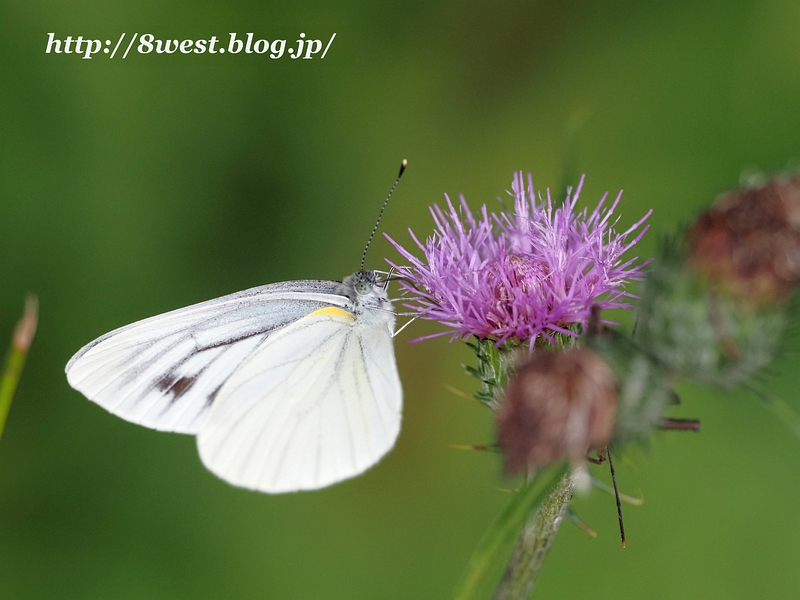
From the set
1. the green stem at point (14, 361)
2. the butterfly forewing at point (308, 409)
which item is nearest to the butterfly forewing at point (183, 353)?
the butterfly forewing at point (308, 409)

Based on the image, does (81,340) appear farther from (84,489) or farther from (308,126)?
(308,126)

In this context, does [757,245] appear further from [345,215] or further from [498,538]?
[345,215]

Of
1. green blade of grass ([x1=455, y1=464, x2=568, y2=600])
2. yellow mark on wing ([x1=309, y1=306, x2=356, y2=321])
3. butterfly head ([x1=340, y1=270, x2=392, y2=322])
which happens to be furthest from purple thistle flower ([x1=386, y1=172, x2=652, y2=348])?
green blade of grass ([x1=455, y1=464, x2=568, y2=600])

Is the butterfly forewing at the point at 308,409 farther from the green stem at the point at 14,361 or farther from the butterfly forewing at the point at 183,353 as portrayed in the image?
the green stem at the point at 14,361

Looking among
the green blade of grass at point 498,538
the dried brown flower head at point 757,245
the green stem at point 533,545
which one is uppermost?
the dried brown flower head at point 757,245

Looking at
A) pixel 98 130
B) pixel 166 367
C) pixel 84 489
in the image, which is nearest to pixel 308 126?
pixel 98 130

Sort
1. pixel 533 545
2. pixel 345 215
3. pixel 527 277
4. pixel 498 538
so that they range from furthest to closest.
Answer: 1. pixel 345 215
2. pixel 527 277
3. pixel 533 545
4. pixel 498 538

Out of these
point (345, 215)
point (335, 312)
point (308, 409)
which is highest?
point (345, 215)

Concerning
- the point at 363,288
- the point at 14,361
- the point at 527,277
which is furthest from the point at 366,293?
the point at 14,361
